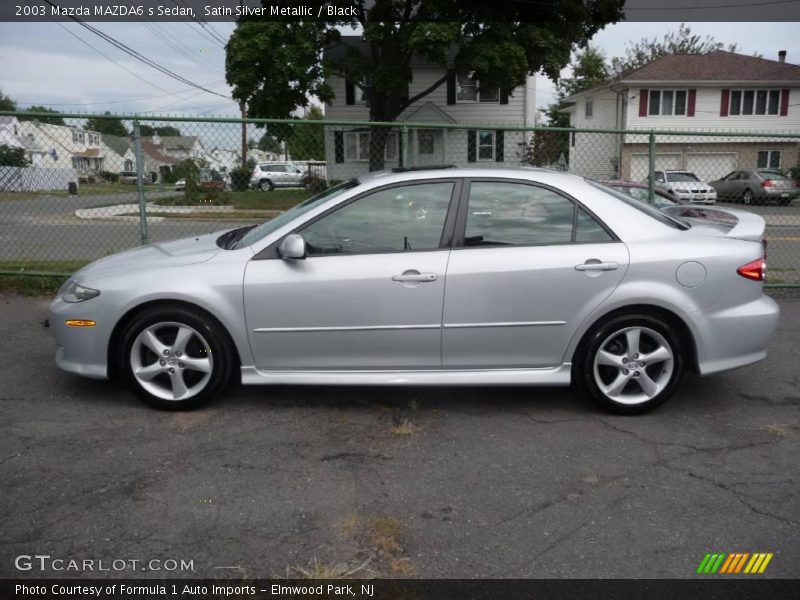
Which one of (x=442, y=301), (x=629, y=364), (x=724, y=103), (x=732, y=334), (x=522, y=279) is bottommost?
(x=629, y=364)

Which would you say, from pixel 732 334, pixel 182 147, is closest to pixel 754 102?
pixel 182 147

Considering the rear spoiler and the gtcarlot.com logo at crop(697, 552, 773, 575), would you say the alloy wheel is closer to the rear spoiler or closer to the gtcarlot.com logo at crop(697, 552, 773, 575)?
the rear spoiler

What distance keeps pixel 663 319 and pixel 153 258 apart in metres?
3.29

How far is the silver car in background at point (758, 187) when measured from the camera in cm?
1483

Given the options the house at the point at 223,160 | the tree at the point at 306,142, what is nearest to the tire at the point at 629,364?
the tree at the point at 306,142

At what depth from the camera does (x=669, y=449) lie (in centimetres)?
400

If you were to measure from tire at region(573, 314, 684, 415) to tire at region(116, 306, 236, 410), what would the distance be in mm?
2257

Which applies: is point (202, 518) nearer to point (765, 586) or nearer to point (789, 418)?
point (765, 586)

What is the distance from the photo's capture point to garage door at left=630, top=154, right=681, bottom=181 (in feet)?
42.7

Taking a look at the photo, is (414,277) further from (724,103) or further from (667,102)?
(724,103)

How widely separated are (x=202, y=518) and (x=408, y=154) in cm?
524

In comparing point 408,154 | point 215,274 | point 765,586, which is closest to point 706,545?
point 765,586

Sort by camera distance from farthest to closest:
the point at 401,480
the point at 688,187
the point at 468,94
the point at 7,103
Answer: the point at 7,103, the point at 468,94, the point at 688,187, the point at 401,480

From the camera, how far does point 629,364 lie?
4367 millimetres
